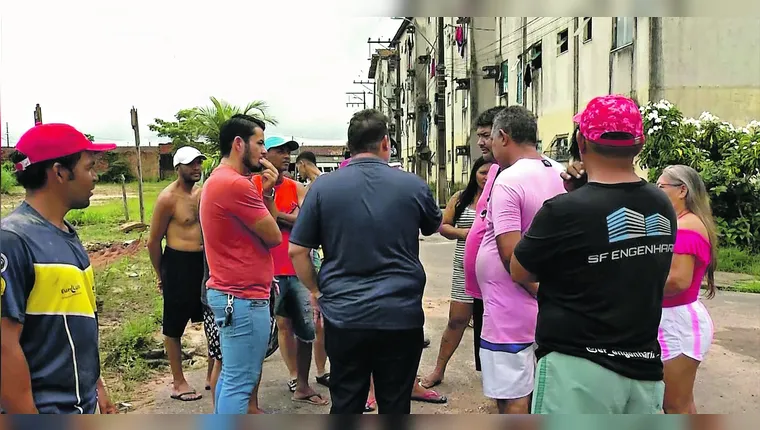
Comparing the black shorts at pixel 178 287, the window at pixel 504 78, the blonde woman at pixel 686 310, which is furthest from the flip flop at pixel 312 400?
the window at pixel 504 78

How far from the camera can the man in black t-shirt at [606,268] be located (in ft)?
5.59

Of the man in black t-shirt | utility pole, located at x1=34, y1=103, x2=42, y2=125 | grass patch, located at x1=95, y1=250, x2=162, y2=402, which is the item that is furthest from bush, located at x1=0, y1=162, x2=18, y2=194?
grass patch, located at x1=95, y1=250, x2=162, y2=402

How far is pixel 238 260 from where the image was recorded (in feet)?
9.14

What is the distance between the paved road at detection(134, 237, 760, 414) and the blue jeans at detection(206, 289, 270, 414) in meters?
0.96

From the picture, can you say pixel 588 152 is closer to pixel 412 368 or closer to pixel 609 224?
pixel 609 224

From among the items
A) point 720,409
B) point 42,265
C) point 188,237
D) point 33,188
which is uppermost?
point 33,188

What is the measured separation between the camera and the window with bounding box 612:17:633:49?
10695 millimetres

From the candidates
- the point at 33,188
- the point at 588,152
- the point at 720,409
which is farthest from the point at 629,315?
the point at 720,409

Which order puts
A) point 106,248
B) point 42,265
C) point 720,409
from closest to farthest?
point 42,265 → point 720,409 → point 106,248

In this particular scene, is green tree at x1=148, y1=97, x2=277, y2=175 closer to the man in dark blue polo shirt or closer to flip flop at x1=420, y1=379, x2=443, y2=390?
the man in dark blue polo shirt

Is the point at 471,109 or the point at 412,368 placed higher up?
the point at 471,109

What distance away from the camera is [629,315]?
1731 millimetres

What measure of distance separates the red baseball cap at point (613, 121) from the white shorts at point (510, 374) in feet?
3.53

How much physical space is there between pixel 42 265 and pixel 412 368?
4.77 ft
